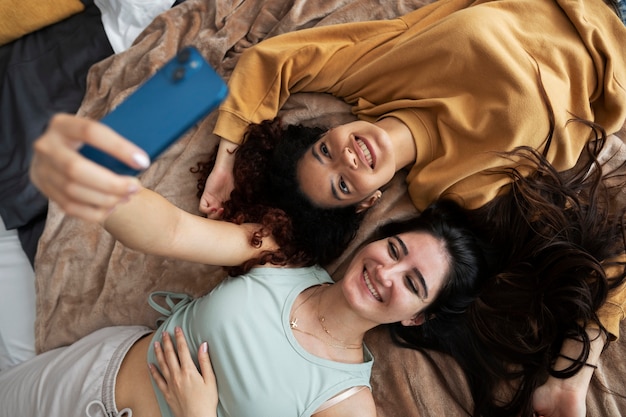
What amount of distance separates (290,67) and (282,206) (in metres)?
0.41

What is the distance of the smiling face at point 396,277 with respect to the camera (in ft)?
3.51

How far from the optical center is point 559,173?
130 cm

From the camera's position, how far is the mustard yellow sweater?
3.99 feet

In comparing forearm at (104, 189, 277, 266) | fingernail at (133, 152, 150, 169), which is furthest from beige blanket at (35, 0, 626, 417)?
fingernail at (133, 152, 150, 169)

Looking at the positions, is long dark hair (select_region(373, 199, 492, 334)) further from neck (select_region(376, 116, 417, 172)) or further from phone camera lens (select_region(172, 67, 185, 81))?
phone camera lens (select_region(172, 67, 185, 81))

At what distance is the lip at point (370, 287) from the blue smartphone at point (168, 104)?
1.93 ft

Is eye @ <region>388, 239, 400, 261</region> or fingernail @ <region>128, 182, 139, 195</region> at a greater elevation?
fingernail @ <region>128, 182, 139, 195</region>

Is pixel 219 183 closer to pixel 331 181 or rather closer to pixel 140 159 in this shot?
pixel 331 181

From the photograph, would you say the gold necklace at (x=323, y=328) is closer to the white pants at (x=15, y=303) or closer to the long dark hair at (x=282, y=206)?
the long dark hair at (x=282, y=206)

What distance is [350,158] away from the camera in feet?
3.63

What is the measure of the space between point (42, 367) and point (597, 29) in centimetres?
177

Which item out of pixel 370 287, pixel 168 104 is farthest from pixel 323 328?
pixel 168 104

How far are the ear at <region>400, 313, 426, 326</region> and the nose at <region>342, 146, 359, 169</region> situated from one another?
1.35 feet

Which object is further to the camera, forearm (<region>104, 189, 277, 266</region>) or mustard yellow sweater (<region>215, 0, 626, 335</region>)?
mustard yellow sweater (<region>215, 0, 626, 335</region>)
